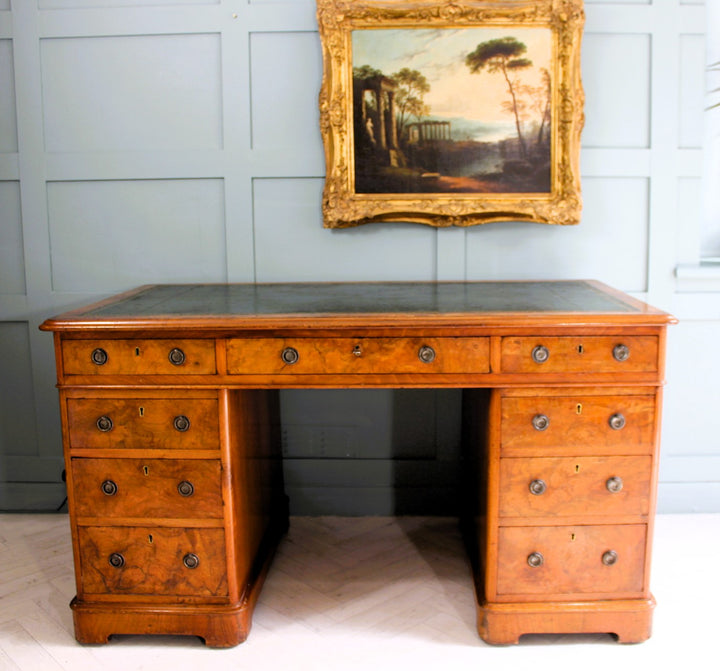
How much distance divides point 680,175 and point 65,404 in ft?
8.59

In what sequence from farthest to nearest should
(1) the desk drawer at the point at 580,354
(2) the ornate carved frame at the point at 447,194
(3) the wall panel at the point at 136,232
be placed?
(3) the wall panel at the point at 136,232
(2) the ornate carved frame at the point at 447,194
(1) the desk drawer at the point at 580,354

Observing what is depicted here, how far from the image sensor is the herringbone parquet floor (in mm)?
2467

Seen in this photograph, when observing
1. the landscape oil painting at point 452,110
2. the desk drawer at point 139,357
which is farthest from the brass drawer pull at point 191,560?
the landscape oil painting at point 452,110

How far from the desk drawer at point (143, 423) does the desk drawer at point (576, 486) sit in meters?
0.98

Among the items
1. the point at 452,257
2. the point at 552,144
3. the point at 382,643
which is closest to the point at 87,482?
the point at 382,643

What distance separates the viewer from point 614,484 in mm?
2463

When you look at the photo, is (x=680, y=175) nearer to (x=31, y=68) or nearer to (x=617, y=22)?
(x=617, y=22)

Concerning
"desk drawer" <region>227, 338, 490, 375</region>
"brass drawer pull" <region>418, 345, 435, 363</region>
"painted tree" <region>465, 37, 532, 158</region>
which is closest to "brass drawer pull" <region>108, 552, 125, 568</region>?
"desk drawer" <region>227, 338, 490, 375</region>

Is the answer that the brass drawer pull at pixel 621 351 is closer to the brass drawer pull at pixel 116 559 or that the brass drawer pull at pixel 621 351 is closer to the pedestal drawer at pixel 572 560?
the pedestal drawer at pixel 572 560

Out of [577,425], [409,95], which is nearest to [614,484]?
[577,425]

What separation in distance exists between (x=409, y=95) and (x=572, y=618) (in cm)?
209

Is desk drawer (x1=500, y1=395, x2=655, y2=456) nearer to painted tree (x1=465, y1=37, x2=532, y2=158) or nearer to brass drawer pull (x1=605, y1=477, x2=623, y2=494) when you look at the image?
brass drawer pull (x1=605, y1=477, x2=623, y2=494)

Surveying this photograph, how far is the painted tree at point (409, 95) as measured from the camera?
3.15 meters

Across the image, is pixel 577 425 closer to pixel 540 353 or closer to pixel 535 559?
pixel 540 353
